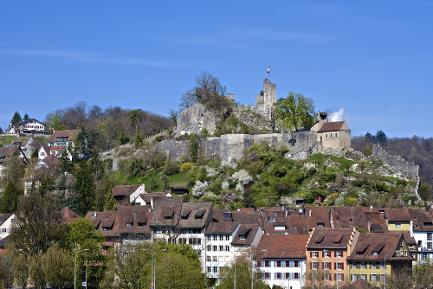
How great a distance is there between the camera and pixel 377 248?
331ft

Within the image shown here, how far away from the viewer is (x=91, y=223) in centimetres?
11694

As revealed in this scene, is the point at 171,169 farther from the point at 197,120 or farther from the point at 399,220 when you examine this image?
the point at 399,220

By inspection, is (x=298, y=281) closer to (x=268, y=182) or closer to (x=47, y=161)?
(x=268, y=182)

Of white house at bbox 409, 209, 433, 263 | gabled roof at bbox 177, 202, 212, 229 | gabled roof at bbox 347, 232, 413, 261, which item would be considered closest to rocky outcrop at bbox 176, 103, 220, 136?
gabled roof at bbox 177, 202, 212, 229

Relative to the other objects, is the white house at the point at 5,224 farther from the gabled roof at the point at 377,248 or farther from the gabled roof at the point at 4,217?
the gabled roof at the point at 377,248

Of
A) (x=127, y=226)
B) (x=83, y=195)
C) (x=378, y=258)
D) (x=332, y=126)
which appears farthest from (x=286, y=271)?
(x=332, y=126)

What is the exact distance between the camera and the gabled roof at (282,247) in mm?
104625

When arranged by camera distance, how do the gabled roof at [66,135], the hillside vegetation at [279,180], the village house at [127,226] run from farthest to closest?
1. the gabled roof at [66,135]
2. the hillside vegetation at [279,180]
3. the village house at [127,226]

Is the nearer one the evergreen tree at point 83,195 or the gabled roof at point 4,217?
the gabled roof at point 4,217

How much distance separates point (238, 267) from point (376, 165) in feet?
172

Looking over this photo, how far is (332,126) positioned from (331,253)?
50247mm

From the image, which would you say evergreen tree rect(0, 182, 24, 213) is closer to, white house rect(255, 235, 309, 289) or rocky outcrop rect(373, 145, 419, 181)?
rocky outcrop rect(373, 145, 419, 181)

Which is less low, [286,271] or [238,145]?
[238,145]

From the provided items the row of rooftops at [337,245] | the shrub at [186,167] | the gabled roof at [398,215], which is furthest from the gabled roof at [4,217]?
the gabled roof at [398,215]
